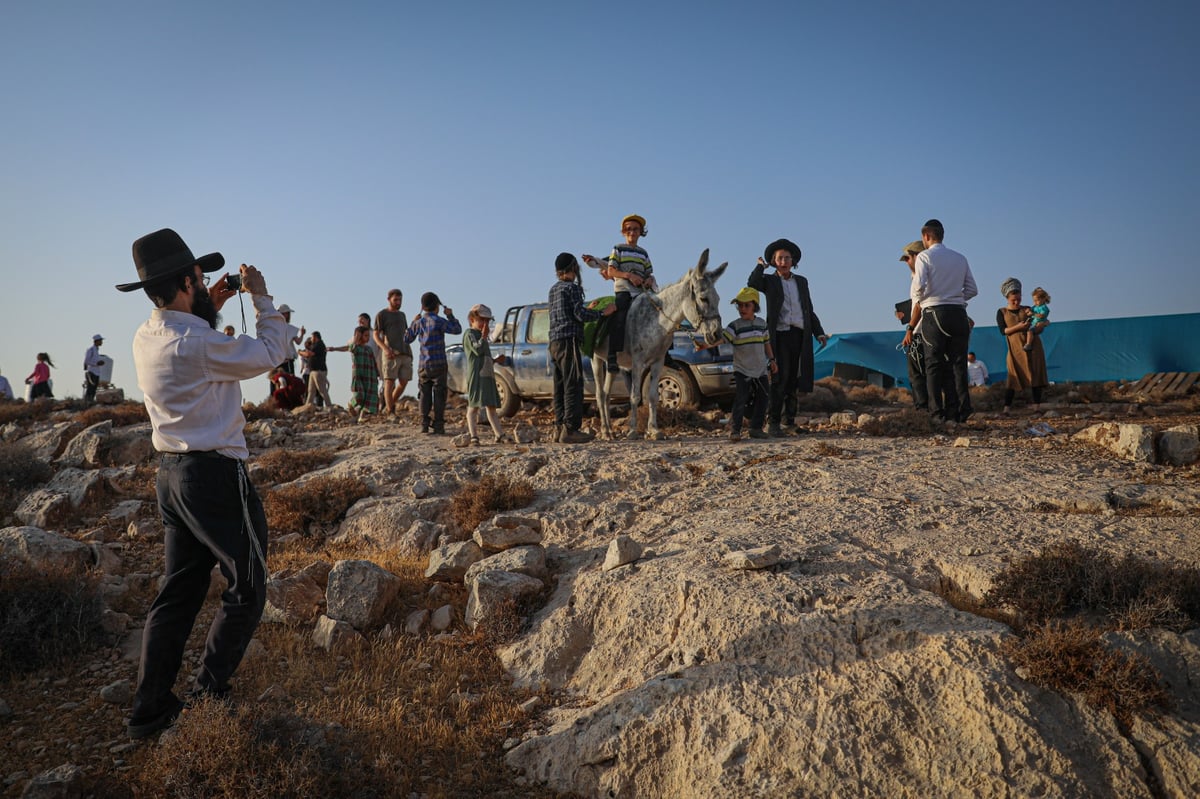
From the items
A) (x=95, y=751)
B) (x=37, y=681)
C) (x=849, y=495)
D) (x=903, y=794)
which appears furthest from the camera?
(x=849, y=495)

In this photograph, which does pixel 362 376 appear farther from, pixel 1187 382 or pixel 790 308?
pixel 1187 382

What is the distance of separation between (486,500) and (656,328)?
352 cm

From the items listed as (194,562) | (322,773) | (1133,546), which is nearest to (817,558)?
(1133,546)

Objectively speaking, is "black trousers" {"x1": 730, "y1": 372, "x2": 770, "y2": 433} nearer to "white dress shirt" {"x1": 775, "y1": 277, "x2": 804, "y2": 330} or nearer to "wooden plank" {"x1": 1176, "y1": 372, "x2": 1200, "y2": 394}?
"white dress shirt" {"x1": 775, "y1": 277, "x2": 804, "y2": 330}

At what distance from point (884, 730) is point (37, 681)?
4805mm

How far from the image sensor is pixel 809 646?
398 cm

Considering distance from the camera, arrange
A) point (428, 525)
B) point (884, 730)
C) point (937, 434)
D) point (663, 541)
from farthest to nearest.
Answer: point (937, 434), point (428, 525), point (663, 541), point (884, 730)

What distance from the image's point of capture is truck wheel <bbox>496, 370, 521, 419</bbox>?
526 inches

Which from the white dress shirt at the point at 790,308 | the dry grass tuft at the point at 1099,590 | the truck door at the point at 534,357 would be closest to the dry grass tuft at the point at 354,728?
the dry grass tuft at the point at 1099,590

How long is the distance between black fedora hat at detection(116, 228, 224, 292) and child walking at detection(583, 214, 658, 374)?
6.20m

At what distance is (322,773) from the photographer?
336 centimetres

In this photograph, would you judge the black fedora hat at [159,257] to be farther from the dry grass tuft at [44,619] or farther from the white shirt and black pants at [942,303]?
the white shirt and black pants at [942,303]

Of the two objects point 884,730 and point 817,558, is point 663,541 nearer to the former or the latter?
point 817,558

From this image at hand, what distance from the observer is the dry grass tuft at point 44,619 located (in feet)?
15.6
